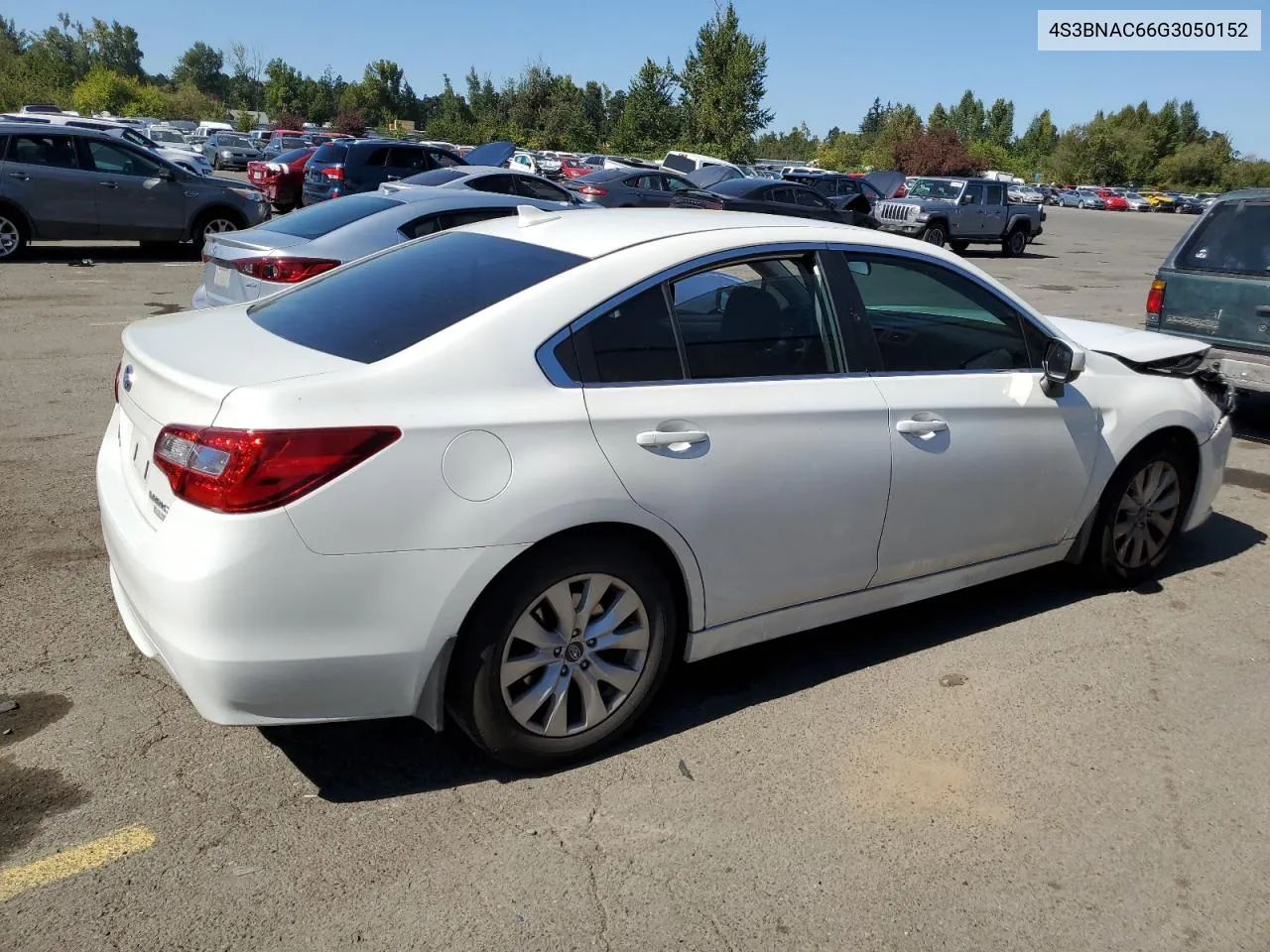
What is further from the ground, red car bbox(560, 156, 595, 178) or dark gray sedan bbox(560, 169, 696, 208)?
dark gray sedan bbox(560, 169, 696, 208)

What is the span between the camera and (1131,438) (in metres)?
4.72

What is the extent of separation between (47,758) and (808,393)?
2.61 metres

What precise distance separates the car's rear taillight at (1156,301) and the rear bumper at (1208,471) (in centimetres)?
341

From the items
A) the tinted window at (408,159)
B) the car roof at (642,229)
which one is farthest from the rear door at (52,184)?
the car roof at (642,229)

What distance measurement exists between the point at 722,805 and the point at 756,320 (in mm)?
1587

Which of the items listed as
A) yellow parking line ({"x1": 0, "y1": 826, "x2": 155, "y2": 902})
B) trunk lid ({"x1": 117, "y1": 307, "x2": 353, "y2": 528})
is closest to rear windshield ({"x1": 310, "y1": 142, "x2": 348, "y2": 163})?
trunk lid ({"x1": 117, "y1": 307, "x2": 353, "y2": 528})

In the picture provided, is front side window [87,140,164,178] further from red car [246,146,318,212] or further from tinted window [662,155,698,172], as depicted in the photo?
tinted window [662,155,698,172]

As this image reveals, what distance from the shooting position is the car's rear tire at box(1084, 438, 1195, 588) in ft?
15.7

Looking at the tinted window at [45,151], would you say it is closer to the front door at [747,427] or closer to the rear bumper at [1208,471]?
the front door at [747,427]

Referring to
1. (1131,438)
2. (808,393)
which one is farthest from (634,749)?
(1131,438)

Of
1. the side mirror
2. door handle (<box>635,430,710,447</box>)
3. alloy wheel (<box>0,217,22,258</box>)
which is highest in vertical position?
the side mirror

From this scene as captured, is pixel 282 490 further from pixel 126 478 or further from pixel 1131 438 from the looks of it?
pixel 1131 438

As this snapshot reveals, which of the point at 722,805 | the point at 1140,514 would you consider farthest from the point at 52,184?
the point at 722,805

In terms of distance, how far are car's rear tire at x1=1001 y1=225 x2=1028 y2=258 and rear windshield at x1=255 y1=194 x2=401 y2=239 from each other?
20.3 metres
